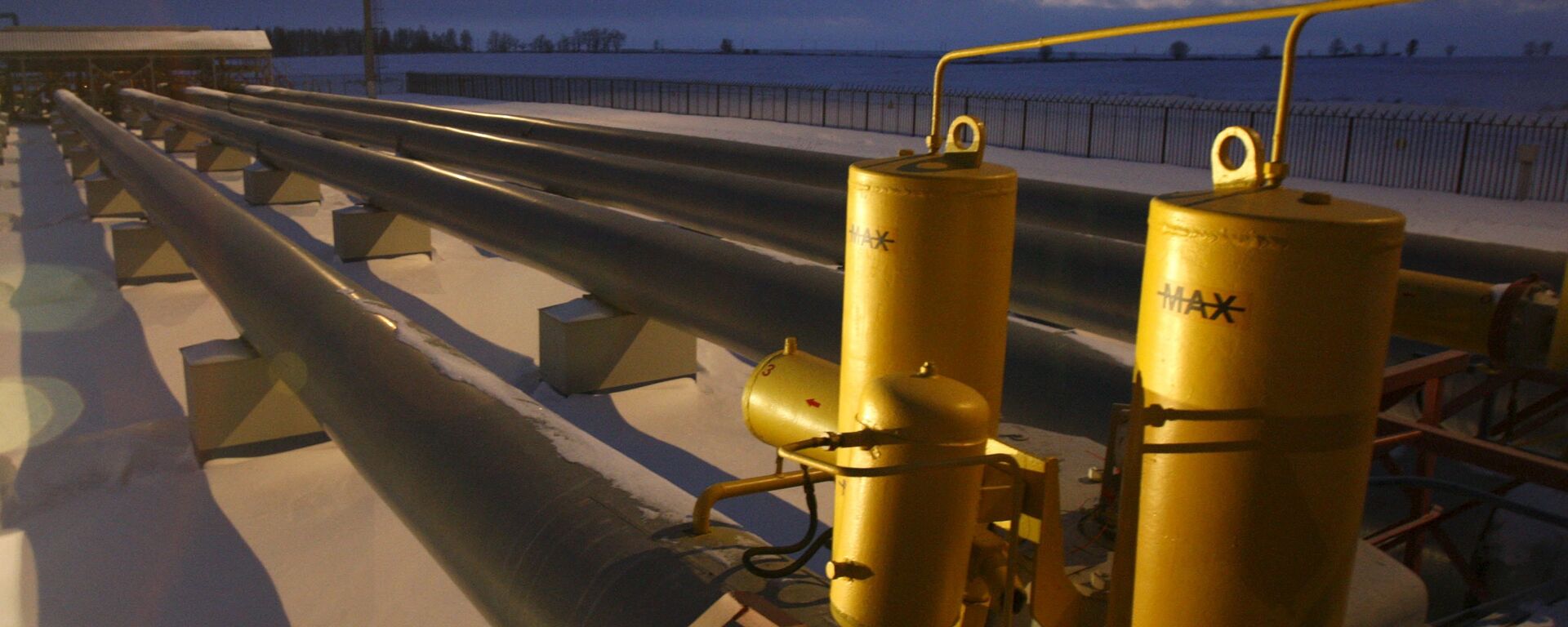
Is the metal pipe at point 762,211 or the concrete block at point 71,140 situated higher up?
the metal pipe at point 762,211

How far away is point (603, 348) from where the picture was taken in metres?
6.23

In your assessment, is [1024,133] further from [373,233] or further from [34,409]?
[34,409]

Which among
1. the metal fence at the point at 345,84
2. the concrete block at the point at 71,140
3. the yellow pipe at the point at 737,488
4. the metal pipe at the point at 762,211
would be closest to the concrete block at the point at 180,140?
the concrete block at the point at 71,140

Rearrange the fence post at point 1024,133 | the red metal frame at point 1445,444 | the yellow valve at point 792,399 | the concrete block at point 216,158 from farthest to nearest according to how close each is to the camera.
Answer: the fence post at point 1024,133 < the concrete block at point 216,158 < the red metal frame at point 1445,444 < the yellow valve at point 792,399

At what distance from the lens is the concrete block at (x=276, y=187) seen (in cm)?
1327

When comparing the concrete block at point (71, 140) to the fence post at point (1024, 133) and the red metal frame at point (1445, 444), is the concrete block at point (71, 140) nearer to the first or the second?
the fence post at point (1024, 133)

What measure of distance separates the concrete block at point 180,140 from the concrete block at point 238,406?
701 inches

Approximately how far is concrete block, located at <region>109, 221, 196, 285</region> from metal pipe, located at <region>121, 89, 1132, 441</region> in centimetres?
175

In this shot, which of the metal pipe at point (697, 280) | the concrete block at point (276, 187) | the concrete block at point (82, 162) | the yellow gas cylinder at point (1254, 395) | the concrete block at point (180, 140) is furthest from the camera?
the concrete block at point (180, 140)

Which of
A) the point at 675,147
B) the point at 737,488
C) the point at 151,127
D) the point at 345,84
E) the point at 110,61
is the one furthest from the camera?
the point at 345,84

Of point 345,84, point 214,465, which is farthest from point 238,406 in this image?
point 345,84

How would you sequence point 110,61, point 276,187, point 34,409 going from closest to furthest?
point 34,409
point 276,187
point 110,61

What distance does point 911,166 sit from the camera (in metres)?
2.43

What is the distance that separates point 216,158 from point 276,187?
15.4 ft
